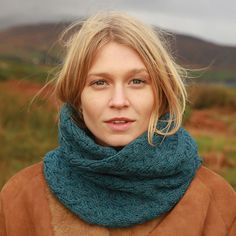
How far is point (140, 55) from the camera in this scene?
2127mm

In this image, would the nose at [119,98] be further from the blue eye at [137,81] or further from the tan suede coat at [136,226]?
the tan suede coat at [136,226]

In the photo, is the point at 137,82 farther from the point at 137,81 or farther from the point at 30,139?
the point at 30,139

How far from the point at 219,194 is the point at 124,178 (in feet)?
1.16

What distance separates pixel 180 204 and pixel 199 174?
143 mm

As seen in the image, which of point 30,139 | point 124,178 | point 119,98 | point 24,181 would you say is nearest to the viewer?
point 119,98

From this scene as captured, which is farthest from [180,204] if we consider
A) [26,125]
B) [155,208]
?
[26,125]

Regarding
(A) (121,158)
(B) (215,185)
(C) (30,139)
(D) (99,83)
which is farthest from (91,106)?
(C) (30,139)

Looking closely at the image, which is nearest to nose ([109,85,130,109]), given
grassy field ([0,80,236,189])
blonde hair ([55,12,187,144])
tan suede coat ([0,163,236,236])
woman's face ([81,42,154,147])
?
woman's face ([81,42,154,147])

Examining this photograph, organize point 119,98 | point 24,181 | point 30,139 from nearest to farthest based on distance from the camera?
point 119,98 < point 24,181 < point 30,139

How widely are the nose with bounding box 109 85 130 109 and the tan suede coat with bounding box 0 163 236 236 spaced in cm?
41

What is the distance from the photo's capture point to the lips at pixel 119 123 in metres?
2.11

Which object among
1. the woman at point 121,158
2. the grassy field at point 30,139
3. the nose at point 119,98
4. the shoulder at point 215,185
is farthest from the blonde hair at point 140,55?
the grassy field at point 30,139

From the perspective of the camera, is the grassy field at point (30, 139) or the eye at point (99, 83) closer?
the eye at point (99, 83)

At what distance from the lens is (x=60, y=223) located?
87.5 inches
